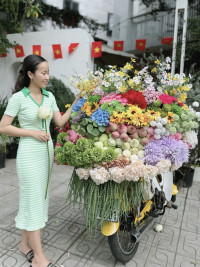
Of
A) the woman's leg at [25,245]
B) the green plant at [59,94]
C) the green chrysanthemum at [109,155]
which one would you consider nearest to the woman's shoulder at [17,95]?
the green chrysanthemum at [109,155]

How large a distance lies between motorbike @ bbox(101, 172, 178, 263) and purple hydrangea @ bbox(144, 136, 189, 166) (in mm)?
230

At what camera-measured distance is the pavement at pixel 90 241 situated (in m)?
2.38

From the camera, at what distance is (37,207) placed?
7.02 feet

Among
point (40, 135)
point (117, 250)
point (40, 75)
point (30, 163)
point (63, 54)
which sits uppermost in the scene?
point (63, 54)

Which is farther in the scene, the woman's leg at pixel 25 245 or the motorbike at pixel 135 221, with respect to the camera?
the woman's leg at pixel 25 245

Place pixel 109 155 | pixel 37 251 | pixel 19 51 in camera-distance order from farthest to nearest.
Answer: pixel 19 51 < pixel 37 251 < pixel 109 155

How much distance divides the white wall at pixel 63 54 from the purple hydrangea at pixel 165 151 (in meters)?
3.68

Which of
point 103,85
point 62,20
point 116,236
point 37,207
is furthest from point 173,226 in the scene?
point 62,20

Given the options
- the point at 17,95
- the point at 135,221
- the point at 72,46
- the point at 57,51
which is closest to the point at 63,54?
the point at 57,51

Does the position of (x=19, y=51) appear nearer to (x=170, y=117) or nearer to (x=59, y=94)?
(x=59, y=94)

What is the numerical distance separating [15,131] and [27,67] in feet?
1.82

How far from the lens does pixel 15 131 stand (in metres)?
1.99

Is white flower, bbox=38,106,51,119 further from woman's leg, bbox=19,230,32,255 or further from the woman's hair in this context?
woman's leg, bbox=19,230,32,255

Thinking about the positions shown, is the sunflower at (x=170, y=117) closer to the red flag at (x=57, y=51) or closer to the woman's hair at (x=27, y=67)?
the woman's hair at (x=27, y=67)
